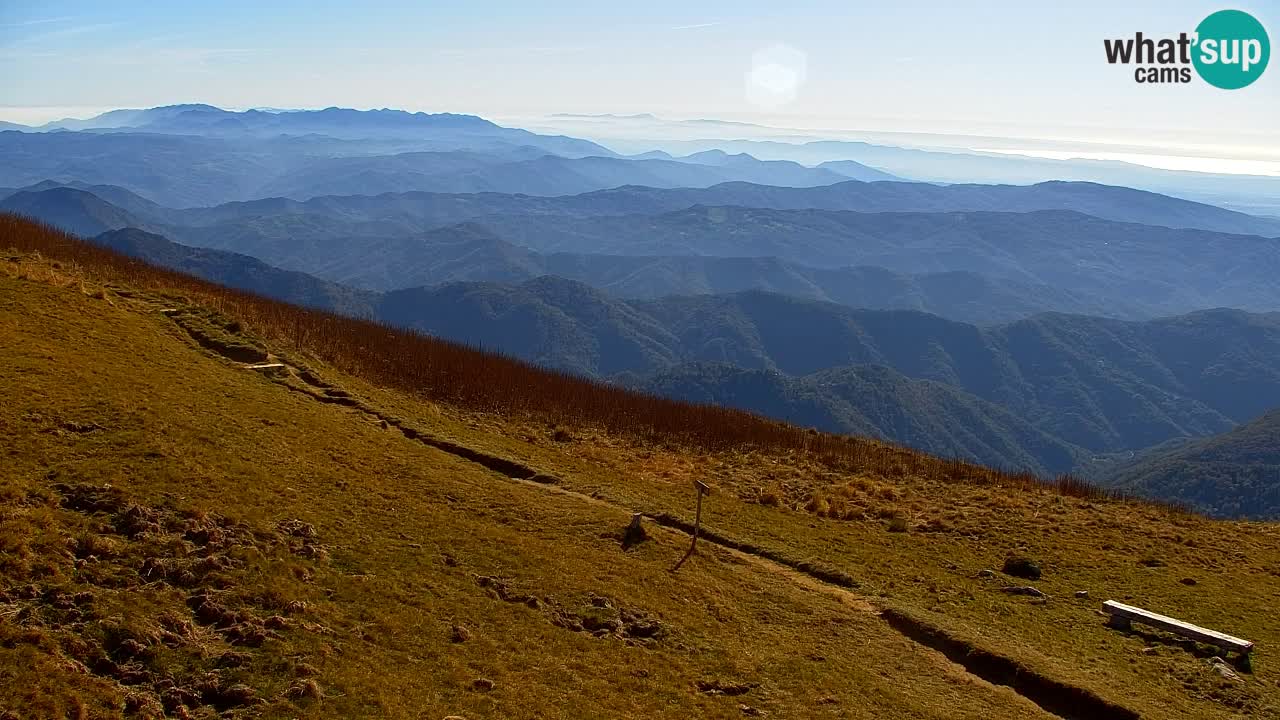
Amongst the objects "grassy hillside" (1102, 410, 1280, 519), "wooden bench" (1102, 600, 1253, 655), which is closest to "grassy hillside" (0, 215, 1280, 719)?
"wooden bench" (1102, 600, 1253, 655)

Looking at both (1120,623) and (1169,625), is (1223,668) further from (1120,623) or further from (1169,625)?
(1120,623)

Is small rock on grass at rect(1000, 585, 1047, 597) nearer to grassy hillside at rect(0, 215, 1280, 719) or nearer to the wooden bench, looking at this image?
grassy hillside at rect(0, 215, 1280, 719)

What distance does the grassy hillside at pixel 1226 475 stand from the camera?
128500mm

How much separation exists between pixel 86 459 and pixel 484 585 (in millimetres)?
8886

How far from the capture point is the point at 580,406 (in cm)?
4272

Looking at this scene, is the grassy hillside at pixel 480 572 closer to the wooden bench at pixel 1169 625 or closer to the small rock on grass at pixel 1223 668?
the small rock on grass at pixel 1223 668

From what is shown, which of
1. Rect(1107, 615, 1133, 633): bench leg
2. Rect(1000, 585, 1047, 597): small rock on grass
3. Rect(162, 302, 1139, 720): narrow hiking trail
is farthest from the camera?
Rect(1000, 585, 1047, 597): small rock on grass

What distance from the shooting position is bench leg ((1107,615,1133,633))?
735 inches

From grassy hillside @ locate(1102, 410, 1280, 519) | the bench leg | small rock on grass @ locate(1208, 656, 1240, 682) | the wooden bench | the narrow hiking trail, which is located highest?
the narrow hiking trail

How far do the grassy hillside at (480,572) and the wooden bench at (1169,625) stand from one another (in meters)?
0.36

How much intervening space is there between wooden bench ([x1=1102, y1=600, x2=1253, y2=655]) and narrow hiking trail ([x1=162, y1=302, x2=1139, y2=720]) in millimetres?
5110

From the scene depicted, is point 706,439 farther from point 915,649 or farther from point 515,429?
point 915,649

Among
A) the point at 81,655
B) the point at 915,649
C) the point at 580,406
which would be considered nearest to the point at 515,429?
the point at 580,406

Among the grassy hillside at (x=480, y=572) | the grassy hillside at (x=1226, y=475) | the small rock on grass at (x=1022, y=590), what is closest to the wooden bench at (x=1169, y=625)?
the grassy hillside at (x=480, y=572)
